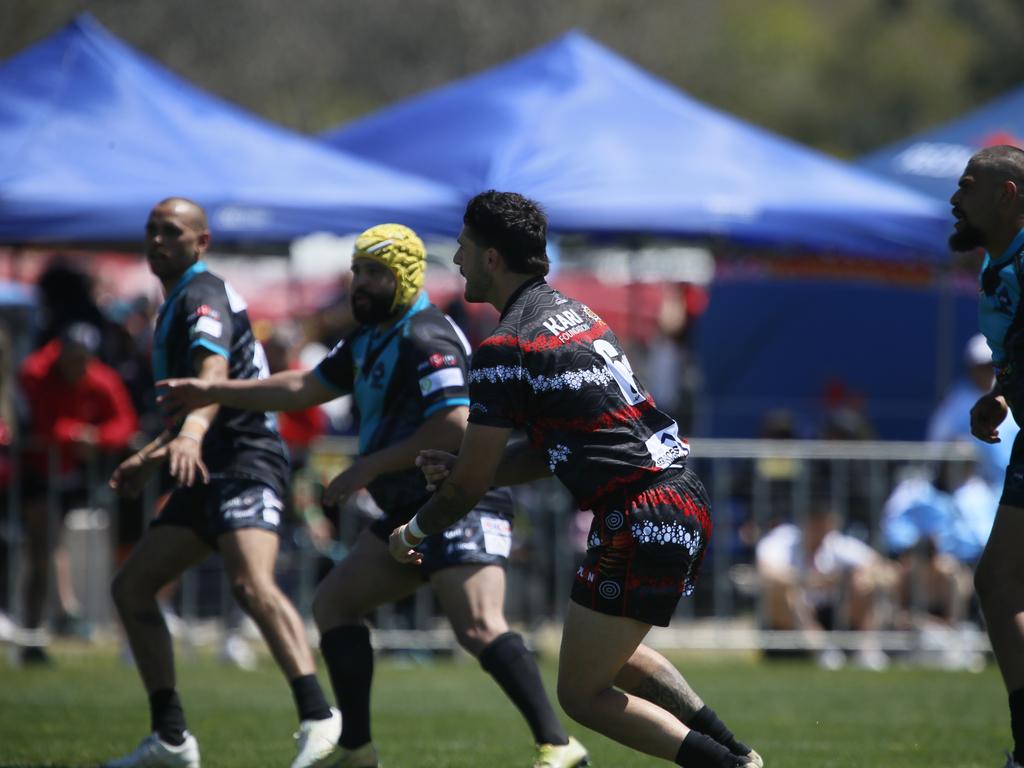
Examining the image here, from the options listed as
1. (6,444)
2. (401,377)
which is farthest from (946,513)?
(6,444)

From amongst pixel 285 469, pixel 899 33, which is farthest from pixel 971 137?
pixel 899 33

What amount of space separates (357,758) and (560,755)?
802 mm

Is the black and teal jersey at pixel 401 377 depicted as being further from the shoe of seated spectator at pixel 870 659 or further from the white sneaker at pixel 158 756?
the shoe of seated spectator at pixel 870 659

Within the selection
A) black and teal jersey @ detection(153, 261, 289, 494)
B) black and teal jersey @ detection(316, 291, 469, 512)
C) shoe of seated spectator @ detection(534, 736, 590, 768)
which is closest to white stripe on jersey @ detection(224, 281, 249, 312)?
black and teal jersey @ detection(153, 261, 289, 494)

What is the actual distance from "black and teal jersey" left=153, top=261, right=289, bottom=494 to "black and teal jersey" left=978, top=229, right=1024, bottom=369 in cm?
309

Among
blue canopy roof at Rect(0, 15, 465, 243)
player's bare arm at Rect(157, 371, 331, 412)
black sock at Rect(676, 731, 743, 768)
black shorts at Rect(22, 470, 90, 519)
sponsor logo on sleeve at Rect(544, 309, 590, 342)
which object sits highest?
blue canopy roof at Rect(0, 15, 465, 243)

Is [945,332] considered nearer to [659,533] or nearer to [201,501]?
[201,501]

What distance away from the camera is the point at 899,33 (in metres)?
49.6

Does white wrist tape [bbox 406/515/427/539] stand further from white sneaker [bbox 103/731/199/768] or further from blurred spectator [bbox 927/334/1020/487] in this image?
blurred spectator [bbox 927/334/1020/487]

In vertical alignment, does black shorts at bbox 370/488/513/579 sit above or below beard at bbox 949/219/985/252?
below

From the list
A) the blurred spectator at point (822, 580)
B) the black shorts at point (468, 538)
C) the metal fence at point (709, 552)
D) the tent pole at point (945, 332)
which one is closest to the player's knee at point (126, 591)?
the black shorts at point (468, 538)

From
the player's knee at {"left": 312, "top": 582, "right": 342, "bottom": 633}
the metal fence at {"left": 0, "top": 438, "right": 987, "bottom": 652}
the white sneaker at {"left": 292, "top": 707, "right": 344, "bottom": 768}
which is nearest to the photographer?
the white sneaker at {"left": 292, "top": 707, "right": 344, "bottom": 768}

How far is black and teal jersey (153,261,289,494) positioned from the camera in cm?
706

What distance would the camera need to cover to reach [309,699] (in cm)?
681
